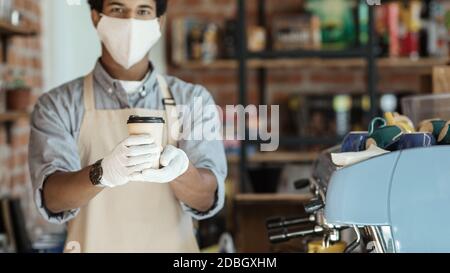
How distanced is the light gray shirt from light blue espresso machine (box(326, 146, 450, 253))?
13.1 inches

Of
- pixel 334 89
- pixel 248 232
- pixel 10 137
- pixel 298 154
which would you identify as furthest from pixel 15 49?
pixel 334 89

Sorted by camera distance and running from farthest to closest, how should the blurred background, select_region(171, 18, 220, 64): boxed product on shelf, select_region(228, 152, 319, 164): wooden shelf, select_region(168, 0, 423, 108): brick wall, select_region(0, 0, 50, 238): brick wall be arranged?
select_region(168, 0, 423, 108): brick wall < select_region(171, 18, 220, 64): boxed product on shelf < the blurred background < select_region(228, 152, 319, 164): wooden shelf < select_region(0, 0, 50, 238): brick wall

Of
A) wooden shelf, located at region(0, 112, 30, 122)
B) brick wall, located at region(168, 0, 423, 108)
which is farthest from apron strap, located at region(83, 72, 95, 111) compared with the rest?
brick wall, located at region(168, 0, 423, 108)

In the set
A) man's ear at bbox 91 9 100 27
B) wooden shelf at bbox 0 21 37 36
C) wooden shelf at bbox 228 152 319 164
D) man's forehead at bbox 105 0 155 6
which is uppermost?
man's forehead at bbox 105 0 155 6

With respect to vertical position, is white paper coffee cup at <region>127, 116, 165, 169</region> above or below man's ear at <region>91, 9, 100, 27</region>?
below

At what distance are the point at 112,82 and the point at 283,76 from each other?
2.50m

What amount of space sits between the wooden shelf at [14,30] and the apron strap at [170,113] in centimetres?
110

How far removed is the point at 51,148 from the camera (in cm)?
113

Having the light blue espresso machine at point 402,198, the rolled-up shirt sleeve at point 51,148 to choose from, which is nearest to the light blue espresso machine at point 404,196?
the light blue espresso machine at point 402,198

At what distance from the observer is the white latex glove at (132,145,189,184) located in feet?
3.11

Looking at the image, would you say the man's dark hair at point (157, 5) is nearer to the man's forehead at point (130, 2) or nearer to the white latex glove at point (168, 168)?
the man's forehead at point (130, 2)

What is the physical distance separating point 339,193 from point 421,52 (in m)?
2.68

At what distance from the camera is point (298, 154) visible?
3.17m

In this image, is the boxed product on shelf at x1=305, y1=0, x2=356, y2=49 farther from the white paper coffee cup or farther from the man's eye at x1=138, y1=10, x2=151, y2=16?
the white paper coffee cup
